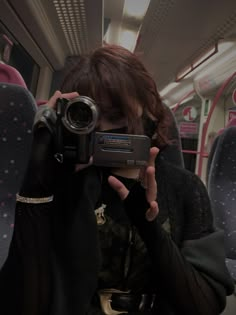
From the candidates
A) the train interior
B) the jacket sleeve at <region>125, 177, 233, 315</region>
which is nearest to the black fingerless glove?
the jacket sleeve at <region>125, 177, 233, 315</region>

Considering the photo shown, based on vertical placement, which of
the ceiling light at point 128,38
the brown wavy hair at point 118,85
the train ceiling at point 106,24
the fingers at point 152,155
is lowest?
the fingers at point 152,155

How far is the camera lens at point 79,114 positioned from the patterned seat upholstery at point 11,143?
374 millimetres

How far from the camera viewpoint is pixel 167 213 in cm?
71

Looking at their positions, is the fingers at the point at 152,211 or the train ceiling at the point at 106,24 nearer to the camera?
the fingers at the point at 152,211

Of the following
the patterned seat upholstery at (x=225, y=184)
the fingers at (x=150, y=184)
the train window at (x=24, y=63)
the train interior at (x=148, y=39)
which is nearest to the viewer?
the fingers at (x=150, y=184)

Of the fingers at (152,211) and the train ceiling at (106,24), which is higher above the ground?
the train ceiling at (106,24)

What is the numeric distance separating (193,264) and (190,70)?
3.67 metres

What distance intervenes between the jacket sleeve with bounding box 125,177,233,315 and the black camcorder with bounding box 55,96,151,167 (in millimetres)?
66

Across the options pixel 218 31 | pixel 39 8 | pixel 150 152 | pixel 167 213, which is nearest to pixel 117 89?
pixel 150 152

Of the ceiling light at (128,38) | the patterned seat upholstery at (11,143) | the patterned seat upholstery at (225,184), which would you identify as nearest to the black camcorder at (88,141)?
the patterned seat upholstery at (11,143)

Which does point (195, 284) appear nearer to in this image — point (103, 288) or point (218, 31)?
point (103, 288)

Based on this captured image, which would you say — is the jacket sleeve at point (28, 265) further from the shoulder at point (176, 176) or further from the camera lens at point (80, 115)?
the shoulder at point (176, 176)

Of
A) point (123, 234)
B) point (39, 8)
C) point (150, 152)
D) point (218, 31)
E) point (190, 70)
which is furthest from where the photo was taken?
point (190, 70)

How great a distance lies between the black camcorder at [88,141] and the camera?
0.56 meters
